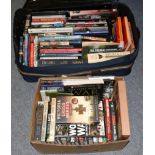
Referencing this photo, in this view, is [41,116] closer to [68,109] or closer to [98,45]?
[68,109]

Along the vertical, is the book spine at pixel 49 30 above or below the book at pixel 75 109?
above

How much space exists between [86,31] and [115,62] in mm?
263

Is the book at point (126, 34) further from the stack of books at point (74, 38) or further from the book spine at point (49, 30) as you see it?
the book spine at point (49, 30)

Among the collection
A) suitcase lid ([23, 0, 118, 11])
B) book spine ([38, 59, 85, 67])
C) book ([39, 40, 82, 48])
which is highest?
suitcase lid ([23, 0, 118, 11])

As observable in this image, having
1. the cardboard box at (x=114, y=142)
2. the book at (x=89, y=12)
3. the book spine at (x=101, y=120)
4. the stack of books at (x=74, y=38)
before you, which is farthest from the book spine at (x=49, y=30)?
the book spine at (x=101, y=120)

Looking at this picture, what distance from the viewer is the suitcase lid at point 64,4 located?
1.62 meters

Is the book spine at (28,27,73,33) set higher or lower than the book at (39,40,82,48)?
higher

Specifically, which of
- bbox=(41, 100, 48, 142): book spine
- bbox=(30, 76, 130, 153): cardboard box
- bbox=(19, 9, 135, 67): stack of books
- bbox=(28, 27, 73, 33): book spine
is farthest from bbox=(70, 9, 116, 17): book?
bbox=(41, 100, 48, 142): book spine

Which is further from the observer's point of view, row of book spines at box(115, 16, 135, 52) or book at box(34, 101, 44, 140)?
row of book spines at box(115, 16, 135, 52)

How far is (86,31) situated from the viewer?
5.17ft

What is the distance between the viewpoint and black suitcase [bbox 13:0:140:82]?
4.73 ft

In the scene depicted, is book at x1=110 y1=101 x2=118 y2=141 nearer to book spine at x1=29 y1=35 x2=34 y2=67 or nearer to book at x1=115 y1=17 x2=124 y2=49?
book at x1=115 y1=17 x2=124 y2=49

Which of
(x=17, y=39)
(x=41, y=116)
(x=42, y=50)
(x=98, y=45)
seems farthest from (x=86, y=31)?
(x=41, y=116)

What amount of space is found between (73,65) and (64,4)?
400 millimetres
